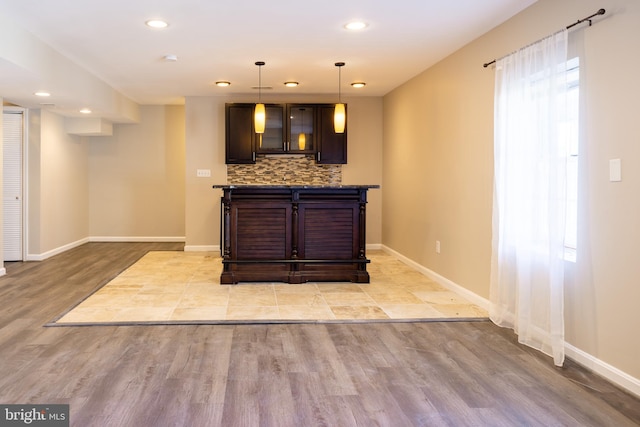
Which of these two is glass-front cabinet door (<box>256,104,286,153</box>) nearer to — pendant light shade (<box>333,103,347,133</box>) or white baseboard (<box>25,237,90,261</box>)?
pendant light shade (<box>333,103,347,133</box>)

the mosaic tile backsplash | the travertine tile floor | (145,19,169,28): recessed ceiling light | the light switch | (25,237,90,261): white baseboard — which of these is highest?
(145,19,169,28): recessed ceiling light

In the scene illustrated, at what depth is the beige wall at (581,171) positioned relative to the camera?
8.55 ft

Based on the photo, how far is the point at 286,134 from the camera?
23.0ft

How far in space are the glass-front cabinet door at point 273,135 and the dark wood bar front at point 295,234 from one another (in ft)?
6.57

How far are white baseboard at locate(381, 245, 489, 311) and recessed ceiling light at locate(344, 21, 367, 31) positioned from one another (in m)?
2.45

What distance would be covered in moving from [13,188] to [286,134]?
362 cm

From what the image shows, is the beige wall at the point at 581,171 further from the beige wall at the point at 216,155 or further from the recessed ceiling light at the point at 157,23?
the recessed ceiling light at the point at 157,23

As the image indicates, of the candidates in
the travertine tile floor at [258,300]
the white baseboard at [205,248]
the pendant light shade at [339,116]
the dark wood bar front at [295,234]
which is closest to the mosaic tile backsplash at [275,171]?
the white baseboard at [205,248]

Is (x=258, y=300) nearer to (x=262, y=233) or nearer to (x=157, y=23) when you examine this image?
(x=262, y=233)

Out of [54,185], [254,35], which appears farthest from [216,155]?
[254,35]

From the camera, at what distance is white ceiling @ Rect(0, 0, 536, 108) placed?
360 centimetres

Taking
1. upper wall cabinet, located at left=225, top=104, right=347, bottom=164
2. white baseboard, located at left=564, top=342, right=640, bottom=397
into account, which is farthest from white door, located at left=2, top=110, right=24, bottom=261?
white baseboard, located at left=564, top=342, right=640, bottom=397

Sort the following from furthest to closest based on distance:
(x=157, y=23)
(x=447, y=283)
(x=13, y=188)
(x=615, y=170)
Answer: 1. (x=13, y=188)
2. (x=447, y=283)
3. (x=157, y=23)
4. (x=615, y=170)

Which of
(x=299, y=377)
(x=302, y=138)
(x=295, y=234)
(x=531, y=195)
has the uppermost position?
(x=302, y=138)
